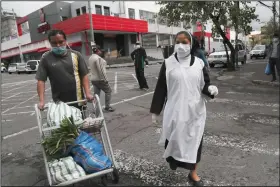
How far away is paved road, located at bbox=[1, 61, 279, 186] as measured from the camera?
135 inches

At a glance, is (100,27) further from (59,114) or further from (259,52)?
(59,114)

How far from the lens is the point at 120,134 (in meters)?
5.32

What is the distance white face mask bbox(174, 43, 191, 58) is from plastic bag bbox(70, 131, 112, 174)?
1400 millimetres

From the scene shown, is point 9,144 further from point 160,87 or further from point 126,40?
point 126,40

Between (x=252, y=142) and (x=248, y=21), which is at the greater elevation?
(x=248, y=21)

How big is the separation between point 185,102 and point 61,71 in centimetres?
164

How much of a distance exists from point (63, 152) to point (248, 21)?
13.3m

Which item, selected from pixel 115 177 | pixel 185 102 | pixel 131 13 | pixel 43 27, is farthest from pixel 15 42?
pixel 185 102

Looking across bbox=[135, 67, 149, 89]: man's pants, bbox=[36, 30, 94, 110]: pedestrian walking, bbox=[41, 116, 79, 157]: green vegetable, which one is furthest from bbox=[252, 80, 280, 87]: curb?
bbox=[41, 116, 79, 157]: green vegetable

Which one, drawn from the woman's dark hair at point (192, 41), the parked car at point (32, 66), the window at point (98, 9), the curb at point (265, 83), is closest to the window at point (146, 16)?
the window at point (98, 9)

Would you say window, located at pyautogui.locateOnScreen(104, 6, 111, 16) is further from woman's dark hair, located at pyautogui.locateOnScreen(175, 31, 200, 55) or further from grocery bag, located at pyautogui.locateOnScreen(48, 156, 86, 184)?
grocery bag, located at pyautogui.locateOnScreen(48, 156, 86, 184)

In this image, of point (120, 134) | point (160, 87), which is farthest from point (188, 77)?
point (120, 134)

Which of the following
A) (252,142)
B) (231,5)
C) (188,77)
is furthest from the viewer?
(231,5)

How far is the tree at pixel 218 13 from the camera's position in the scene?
43.7 ft
